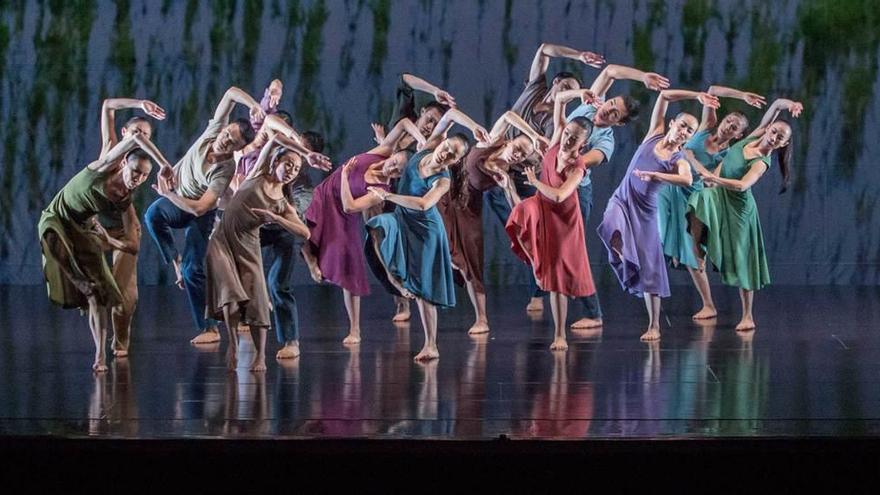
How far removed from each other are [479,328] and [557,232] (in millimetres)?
1024

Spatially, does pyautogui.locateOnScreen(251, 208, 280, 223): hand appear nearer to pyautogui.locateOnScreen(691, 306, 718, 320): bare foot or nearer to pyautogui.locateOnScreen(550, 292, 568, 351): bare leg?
pyautogui.locateOnScreen(550, 292, 568, 351): bare leg

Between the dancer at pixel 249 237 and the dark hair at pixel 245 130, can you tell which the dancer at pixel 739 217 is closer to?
the dark hair at pixel 245 130

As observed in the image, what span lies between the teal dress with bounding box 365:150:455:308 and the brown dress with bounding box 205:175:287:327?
0.76m

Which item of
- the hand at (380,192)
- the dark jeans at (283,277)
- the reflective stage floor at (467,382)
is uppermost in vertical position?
the hand at (380,192)

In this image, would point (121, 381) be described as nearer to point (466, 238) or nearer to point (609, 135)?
point (466, 238)

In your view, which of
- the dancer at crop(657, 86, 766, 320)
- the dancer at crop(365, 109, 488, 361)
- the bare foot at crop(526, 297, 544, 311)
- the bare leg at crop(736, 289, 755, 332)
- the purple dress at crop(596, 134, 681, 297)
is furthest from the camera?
the bare foot at crop(526, 297, 544, 311)

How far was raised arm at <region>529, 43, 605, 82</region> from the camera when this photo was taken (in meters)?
10.4

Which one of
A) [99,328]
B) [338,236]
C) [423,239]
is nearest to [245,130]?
[338,236]

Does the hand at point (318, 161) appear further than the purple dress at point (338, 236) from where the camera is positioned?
No

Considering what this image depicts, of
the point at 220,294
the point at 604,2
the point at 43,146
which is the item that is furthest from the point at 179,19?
the point at 220,294

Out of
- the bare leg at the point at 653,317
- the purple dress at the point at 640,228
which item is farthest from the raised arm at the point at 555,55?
the bare leg at the point at 653,317

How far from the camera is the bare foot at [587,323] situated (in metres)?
10.1

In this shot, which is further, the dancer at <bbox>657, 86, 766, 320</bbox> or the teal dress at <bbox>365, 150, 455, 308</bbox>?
the dancer at <bbox>657, 86, 766, 320</bbox>

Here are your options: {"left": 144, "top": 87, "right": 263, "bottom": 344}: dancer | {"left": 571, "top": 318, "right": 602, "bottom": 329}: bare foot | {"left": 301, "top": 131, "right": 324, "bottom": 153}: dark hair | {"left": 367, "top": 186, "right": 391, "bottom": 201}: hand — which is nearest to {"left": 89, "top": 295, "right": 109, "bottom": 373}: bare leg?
{"left": 144, "top": 87, "right": 263, "bottom": 344}: dancer
